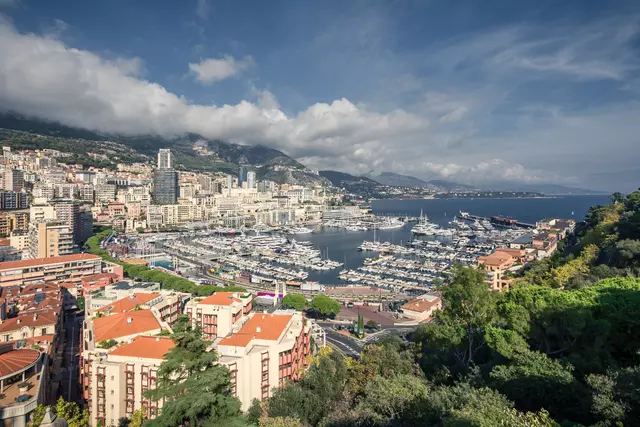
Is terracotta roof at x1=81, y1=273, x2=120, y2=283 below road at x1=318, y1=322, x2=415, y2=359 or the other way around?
the other way around

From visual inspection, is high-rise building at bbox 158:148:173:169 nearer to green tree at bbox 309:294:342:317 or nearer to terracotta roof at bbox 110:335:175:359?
green tree at bbox 309:294:342:317

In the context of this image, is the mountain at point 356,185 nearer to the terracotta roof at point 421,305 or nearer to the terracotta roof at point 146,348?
the terracotta roof at point 421,305

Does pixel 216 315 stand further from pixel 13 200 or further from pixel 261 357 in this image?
pixel 13 200

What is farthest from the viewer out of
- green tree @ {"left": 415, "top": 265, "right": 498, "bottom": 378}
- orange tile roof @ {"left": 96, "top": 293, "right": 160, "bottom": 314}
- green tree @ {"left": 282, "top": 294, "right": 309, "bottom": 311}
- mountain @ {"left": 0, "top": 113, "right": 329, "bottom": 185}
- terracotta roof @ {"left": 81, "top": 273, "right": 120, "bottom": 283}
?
mountain @ {"left": 0, "top": 113, "right": 329, "bottom": 185}

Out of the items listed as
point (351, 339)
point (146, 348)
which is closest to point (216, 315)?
point (146, 348)

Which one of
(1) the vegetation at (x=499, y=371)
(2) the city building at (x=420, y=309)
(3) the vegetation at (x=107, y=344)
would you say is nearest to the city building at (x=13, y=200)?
(3) the vegetation at (x=107, y=344)

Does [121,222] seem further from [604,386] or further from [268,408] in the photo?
[604,386]

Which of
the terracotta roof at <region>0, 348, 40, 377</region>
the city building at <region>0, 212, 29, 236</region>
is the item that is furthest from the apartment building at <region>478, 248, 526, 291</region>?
the city building at <region>0, 212, 29, 236</region>
